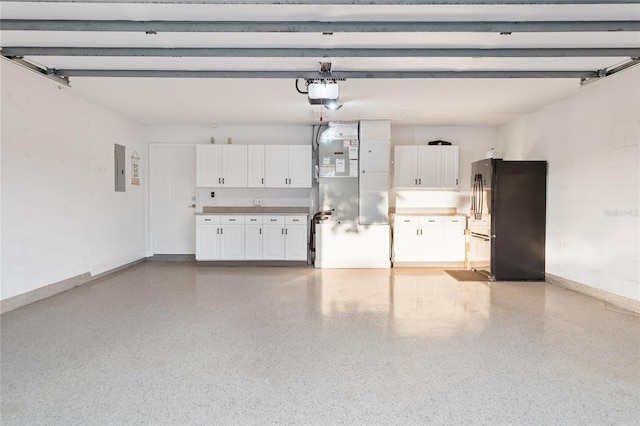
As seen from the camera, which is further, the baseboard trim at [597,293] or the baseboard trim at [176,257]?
the baseboard trim at [176,257]

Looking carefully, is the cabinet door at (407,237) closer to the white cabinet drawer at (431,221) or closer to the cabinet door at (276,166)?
the white cabinet drawer at (431,221)

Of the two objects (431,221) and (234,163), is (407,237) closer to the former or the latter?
(431,221)

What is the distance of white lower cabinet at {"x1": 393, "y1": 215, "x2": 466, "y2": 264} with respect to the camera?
6371mm

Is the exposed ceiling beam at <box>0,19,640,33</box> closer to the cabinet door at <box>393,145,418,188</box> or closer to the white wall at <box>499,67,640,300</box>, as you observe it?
the white wall at <box>499,67,640,300</box>

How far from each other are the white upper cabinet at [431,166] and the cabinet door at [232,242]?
120 inches

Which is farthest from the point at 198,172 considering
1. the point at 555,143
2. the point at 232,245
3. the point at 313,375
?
the point at 555,143

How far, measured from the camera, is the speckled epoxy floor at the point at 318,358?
6.82 feet

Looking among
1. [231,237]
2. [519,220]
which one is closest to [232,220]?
[231,237]

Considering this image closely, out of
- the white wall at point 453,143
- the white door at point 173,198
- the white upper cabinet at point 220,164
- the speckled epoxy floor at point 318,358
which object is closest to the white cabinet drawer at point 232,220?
the white upper cabinet at point 220,164

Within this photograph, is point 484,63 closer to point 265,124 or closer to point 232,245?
point 265,124

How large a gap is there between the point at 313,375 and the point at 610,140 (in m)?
4.27

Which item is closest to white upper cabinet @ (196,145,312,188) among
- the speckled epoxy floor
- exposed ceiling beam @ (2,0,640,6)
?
the speckled epoxy floor

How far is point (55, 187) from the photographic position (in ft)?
14.9

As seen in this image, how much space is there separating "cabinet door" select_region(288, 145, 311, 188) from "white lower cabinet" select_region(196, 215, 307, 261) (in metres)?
0.63
